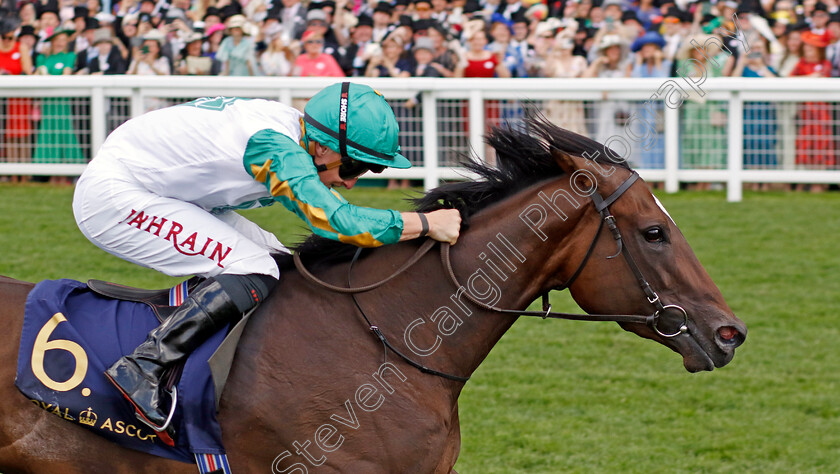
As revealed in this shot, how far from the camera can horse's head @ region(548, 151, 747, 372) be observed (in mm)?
3385

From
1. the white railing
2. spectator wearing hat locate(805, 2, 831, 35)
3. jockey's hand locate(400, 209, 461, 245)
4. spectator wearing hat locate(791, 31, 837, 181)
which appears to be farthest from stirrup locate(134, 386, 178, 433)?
spectator wearing hat locate(805, 2, 831, 35)

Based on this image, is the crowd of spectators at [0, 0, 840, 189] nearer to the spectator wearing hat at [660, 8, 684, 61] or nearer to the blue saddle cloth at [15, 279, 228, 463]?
the spectator wearing hat at [660, 8, 684, 61]

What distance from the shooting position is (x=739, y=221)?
9641mm

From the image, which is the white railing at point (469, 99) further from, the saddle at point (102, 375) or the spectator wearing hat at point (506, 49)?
the saddle at point (102, 375)

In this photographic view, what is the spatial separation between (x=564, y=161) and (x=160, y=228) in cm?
134

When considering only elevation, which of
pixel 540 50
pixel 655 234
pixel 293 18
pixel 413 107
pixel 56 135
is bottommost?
pixel 56 135

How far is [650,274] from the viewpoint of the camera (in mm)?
3404

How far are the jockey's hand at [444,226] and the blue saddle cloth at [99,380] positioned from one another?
0.74 m

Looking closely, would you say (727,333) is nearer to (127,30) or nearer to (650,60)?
(650,60)

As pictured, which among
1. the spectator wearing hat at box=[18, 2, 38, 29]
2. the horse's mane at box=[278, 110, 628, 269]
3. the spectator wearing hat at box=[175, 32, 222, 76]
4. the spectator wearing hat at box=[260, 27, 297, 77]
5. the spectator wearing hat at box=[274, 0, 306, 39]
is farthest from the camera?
the spectator wearing hat at box=[18, 2, 38, 29]

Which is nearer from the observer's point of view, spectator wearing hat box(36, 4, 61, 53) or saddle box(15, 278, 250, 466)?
saddle box(15, 278, 250, 466)

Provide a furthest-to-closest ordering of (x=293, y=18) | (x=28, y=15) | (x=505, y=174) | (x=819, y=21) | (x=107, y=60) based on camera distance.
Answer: (x=28, y=15) → (x=293, y=18) → (x=107, y=60) → (x=819, y=21) → (x=505, y=174)

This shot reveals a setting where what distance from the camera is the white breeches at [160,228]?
3434 millimetres

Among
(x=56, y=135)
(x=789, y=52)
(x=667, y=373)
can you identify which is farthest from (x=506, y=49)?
(x=667, y=373)
